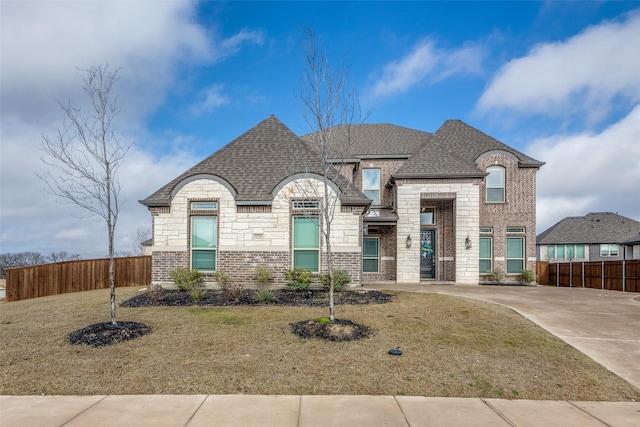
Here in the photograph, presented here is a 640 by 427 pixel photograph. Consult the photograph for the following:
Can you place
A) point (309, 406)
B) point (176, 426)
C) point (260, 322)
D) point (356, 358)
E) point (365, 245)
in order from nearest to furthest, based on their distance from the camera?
point (176, 426)
point (309, 406)
point (356, 358)
point (260, 322)
point (365, 245)

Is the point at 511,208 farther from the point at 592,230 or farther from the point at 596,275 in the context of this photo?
the point at 592,230

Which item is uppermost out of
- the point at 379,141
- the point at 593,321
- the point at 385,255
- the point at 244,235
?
the point at 379,141

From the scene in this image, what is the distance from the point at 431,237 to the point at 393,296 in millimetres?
7517

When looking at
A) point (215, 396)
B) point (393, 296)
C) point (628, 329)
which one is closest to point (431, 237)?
point (393, 296)

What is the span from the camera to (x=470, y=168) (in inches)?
608

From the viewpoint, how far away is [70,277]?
1487 centimetres

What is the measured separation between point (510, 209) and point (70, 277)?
19.9 metres

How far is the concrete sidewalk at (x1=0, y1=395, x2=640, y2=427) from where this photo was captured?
3.91 meters

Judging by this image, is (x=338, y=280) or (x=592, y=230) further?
(x=592, y=230)

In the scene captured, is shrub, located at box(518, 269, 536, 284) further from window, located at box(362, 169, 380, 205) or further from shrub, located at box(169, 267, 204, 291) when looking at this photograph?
shrub, located at box(169, 267, 204, 291)

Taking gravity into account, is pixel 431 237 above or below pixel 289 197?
below

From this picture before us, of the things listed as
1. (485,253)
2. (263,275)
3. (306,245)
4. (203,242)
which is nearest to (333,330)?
(263,275)

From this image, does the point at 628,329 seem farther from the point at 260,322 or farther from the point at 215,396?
the point at 215,396

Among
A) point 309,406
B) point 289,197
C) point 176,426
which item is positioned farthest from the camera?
point 289,197
